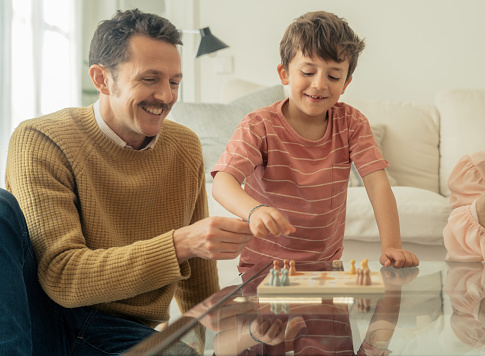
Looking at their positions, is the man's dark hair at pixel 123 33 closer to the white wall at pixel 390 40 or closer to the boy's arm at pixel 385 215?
the boy's arm at pixel 385 215

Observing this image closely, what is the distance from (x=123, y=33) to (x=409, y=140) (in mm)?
2052

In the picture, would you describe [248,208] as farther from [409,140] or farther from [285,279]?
[409,140]

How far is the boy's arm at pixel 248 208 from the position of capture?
934 millimetres

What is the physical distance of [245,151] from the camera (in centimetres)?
130

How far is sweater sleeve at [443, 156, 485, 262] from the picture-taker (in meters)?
1.50

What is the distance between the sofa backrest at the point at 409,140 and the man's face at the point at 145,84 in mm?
1896

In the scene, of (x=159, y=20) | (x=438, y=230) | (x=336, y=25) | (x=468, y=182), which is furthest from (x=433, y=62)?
(x=159, y=20)

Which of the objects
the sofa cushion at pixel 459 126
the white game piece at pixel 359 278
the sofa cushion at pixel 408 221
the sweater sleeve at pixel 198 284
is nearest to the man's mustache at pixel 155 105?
the sweater sleeve at pixel 198 284

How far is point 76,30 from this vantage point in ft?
10.6

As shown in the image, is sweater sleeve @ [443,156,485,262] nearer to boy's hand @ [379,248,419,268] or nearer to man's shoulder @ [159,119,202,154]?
boy's hand @ [379,248,419,268]

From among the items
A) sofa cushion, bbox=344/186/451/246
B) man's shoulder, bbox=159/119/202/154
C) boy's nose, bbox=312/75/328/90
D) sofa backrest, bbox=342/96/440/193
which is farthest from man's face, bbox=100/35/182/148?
sofa backrest, bbox=342/96/440/193

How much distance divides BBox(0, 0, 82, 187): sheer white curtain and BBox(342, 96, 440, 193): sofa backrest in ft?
5.09

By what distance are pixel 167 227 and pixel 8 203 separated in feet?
1.32

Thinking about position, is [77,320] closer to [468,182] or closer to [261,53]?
[468,182]
